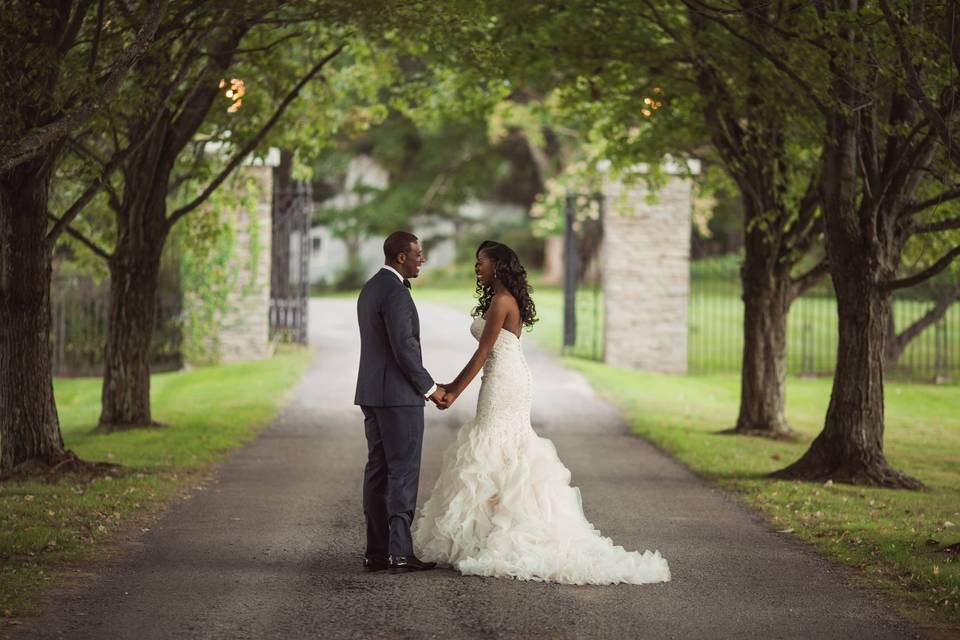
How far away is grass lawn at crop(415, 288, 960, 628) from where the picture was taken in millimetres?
8844

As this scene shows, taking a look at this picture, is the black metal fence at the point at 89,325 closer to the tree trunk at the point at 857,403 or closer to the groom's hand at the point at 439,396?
the tree trunk at the point at 857,403

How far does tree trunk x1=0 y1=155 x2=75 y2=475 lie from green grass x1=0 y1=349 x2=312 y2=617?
2.28ft

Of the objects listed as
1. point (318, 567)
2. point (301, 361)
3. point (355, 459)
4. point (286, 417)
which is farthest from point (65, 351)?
point (318, 567)

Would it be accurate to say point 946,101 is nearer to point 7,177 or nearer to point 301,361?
point 7,177

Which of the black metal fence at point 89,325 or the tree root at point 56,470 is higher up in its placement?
the black metal fence at point 89,325

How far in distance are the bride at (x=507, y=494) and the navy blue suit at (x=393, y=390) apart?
301mm

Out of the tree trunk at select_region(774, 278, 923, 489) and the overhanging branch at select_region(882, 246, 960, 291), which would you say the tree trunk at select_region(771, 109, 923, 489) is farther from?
the overhanging branch at select_region(882, 246, 960, 291)

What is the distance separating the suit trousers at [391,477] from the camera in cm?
852

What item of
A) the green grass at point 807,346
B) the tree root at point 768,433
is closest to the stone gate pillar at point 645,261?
the green grass at point 807,346

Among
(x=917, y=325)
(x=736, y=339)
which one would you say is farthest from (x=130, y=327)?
(x=736, y=339)

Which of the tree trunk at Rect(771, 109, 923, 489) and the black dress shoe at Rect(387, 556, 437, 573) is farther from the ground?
the tree trunk at Rect(771, 109, 923, 489)

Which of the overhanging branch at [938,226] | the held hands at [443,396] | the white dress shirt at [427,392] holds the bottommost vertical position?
the held hands at [443,396]

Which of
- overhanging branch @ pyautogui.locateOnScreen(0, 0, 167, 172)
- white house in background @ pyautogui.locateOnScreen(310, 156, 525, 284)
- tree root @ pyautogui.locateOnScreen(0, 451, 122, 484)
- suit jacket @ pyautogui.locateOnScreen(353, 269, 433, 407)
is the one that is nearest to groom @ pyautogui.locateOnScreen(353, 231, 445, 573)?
suit jacket @ pyautogui.locateOnScreen(353, 269, 433, 407)

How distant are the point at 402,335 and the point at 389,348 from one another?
0.18 m
